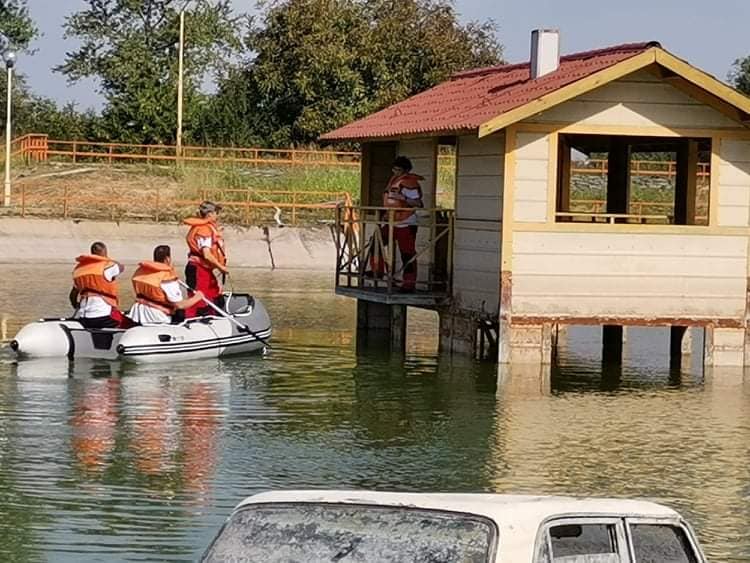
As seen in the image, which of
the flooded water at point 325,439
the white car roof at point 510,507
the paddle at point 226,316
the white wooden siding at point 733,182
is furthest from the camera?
the paddle at point 226,316

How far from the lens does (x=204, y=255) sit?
23812 mm

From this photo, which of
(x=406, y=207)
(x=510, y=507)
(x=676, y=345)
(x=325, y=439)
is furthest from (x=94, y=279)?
(x=510, y=507)

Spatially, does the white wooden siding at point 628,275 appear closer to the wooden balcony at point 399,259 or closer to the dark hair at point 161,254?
the wooden balcony at point 399,259

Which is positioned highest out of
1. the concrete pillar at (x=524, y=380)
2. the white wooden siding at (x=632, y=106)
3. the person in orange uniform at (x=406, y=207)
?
the white wooden siding at (x=632, y=106)

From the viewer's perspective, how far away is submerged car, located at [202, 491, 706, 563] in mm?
6371

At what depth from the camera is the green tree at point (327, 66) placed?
6812cm

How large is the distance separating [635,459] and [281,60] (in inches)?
2182

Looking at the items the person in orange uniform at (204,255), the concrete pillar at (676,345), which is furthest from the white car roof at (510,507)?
the concrete pillar at (676,345)

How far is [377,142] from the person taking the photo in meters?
27.5

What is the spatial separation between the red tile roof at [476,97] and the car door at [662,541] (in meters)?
14.1

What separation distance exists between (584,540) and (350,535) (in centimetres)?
96

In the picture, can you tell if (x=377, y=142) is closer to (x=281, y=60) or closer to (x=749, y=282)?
(x=749, y=282)

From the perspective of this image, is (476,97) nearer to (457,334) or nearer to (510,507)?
(457,334)

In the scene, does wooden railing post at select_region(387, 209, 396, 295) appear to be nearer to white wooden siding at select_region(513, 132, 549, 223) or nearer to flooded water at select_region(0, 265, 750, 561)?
flooded water at select_region(0, 265, 750, 561)
